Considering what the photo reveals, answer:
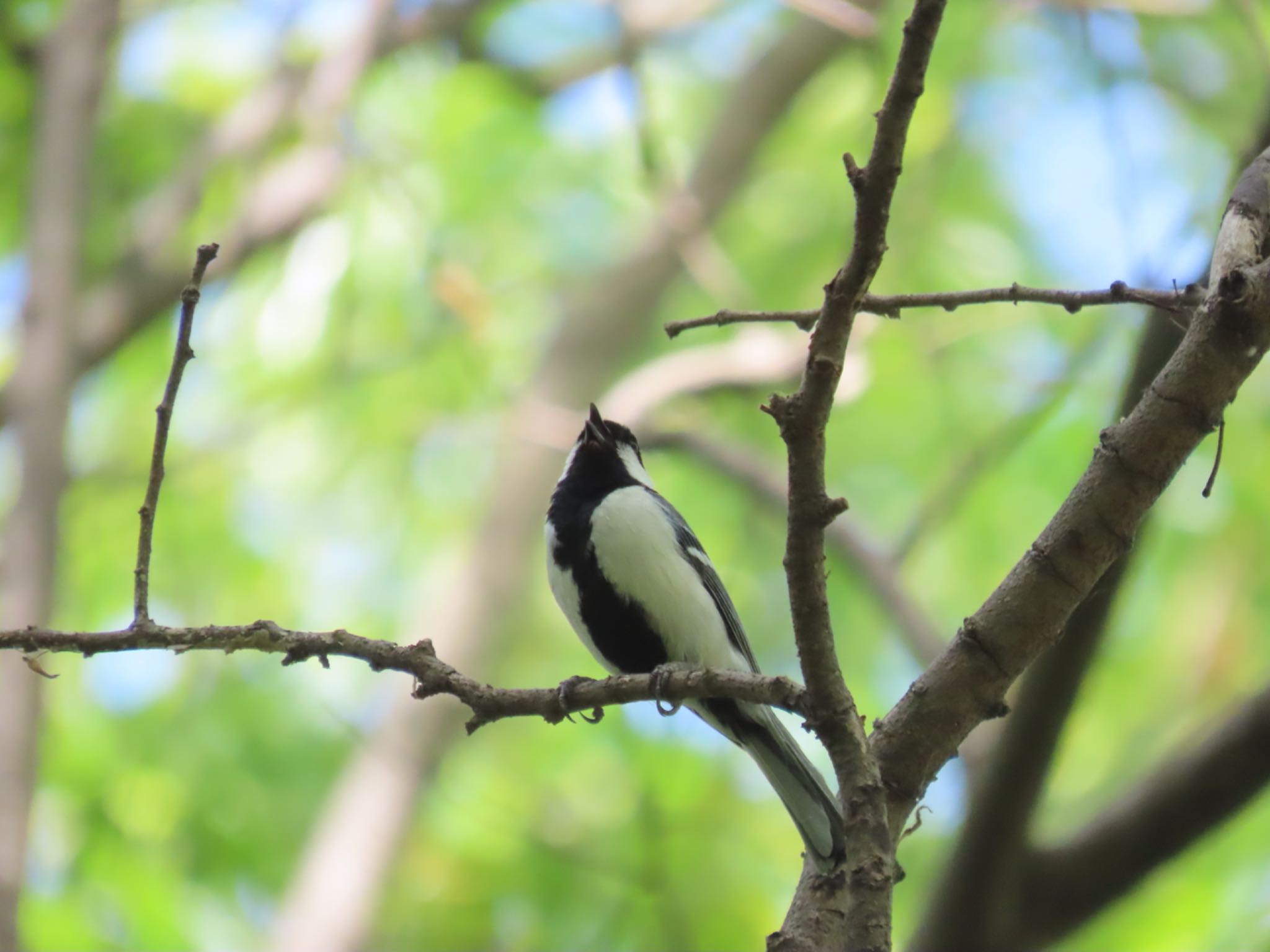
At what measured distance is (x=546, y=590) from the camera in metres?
9.47

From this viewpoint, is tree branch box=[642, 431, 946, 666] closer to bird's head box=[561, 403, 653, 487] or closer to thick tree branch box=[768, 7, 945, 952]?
bird's head box=[561, 403, 653, 487]

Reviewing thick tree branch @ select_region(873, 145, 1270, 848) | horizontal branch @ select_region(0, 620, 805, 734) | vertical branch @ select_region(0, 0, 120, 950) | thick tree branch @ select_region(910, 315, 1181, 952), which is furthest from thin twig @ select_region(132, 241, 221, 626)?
vertical branch @ select_region(0, 0, 120, 950)

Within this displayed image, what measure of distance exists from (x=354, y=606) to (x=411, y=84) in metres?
3.74

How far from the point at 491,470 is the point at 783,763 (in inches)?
201

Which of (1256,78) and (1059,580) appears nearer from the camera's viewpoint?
(1059,580)

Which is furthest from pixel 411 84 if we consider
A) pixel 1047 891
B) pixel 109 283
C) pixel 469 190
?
pixel 1047 891

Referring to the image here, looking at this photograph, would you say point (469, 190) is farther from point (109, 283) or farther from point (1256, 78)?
point (1256, 78)

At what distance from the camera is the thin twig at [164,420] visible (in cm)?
203

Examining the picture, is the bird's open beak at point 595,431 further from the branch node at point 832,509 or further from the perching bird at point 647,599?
the branch node at point 832,509

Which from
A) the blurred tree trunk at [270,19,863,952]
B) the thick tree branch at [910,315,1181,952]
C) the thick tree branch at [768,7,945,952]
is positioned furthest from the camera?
the blurred tree trunk at [270,19,863,952]

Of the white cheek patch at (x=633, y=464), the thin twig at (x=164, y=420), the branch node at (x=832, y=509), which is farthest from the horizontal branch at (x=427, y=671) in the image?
the white cheek patch at (x=633, y=464)

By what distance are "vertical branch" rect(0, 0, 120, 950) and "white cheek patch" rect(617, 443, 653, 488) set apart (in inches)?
91.7

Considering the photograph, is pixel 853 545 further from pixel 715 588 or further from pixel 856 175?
pixel 856 175

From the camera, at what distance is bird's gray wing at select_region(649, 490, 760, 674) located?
410cm
